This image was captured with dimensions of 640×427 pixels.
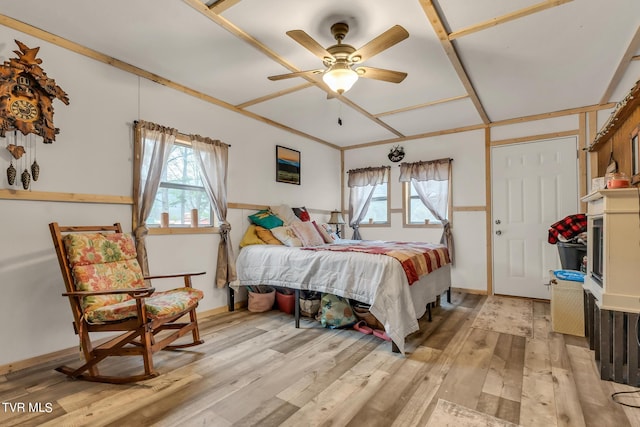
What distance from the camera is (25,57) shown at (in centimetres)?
220

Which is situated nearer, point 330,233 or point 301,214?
point 301,214

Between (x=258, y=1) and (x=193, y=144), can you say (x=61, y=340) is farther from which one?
(x=258, y=1)

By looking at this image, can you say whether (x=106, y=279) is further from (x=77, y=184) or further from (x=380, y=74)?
(x=380, y=74)

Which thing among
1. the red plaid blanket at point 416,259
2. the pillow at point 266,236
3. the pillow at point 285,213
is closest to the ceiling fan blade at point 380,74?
the red plaid blanket at point 416,259

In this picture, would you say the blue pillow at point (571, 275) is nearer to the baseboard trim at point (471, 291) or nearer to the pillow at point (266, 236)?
the baseboard trim at point (471, 291)

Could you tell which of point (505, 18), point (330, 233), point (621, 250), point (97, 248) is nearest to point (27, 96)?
point (97, 248)

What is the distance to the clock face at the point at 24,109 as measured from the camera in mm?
2164

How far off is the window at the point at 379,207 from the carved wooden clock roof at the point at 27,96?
4347 mm

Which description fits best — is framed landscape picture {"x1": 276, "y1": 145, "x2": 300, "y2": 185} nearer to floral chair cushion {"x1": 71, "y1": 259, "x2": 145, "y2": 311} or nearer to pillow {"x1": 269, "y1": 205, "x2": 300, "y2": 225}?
pillow {"x1": 269, "y1": 205, "x2": 300, "y2": 225}

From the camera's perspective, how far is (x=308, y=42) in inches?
81.7

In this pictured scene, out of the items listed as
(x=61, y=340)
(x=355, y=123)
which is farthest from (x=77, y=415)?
(x=355, y=123)

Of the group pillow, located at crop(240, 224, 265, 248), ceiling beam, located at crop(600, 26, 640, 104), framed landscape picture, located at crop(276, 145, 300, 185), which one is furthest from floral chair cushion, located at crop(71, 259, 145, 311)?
ceiling beam, located at crop(600, 26, 640, 104)

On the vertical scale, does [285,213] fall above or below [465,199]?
below

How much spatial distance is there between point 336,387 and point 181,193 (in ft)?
8.27
